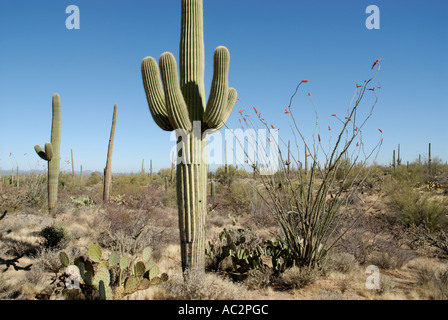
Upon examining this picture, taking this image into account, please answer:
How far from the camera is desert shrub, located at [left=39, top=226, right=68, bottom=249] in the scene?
7012 millimetres

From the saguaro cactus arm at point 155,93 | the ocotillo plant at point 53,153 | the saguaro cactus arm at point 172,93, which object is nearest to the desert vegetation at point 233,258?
the ocotillo plant at point 53,153

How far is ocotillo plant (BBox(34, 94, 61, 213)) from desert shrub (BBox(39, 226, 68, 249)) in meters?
4.24

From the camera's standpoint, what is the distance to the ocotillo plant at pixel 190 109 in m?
4.78

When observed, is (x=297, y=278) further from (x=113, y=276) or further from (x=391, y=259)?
(x=113, y=276)

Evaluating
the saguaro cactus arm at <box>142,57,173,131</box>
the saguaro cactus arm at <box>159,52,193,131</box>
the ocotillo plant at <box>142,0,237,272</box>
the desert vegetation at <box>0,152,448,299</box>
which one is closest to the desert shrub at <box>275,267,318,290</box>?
the desert vegetation at <box>0,152,448,299</box>

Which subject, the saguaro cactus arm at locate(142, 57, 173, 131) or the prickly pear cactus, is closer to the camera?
the prickly pear cactus

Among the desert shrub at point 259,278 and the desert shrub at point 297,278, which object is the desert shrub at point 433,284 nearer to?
the desert shrub at point 297,278

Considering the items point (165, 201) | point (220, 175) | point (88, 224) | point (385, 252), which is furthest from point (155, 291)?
point (220, 175)

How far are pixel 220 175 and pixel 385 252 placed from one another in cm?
1650

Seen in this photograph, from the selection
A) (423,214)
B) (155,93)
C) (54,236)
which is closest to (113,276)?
(155,93)

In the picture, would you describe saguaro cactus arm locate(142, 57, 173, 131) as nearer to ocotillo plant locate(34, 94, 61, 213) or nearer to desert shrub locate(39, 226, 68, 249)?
desert shrub locate(39, 226, 68, 249)

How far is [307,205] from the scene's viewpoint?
17.0 feet

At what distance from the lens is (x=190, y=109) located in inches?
198
